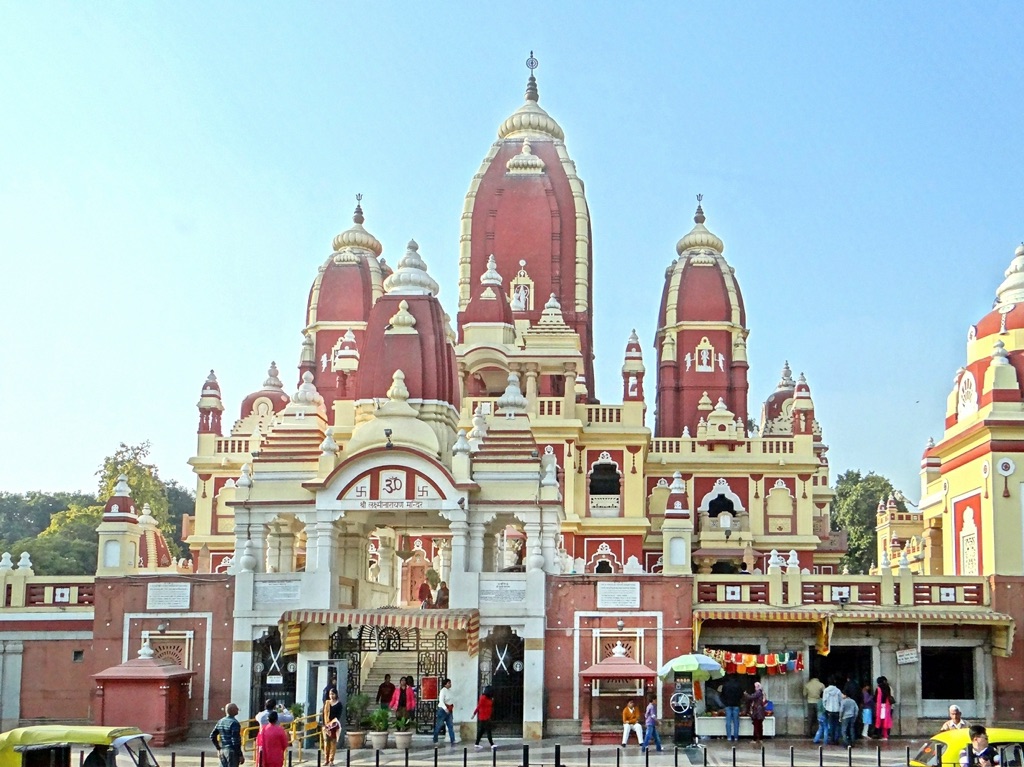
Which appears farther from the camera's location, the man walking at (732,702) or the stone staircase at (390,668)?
the stone staircase at (390,668)

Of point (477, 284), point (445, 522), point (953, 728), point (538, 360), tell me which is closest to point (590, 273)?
point (477, 284)

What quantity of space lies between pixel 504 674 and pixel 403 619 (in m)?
2.78

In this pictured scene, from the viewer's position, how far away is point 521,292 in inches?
1901

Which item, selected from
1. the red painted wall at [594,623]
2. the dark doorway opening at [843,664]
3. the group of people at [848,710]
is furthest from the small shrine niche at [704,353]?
the red painted wall at [594,623]

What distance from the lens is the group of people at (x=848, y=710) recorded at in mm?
27250

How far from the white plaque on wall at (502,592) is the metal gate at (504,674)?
2.43 feet

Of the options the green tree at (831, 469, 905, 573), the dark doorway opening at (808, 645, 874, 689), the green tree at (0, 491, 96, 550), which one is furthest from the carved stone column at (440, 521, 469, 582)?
the green tree at (0, 491, 96, 550)

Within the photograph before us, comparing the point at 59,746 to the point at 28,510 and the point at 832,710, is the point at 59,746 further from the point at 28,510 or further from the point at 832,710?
the point at 28,510

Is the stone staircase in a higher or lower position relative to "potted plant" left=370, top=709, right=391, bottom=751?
higher

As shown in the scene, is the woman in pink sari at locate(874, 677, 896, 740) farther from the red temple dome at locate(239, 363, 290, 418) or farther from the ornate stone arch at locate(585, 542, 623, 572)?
the red temple dome at locate(239, 363, 290, 418)

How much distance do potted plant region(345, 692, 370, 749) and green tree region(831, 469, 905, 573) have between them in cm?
4886

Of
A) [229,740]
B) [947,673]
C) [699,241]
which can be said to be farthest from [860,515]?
[229,740]

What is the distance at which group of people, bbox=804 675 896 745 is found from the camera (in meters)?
27.2

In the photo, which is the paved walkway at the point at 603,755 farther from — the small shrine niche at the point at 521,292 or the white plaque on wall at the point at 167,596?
the small shrine niche at the point at 521,292
